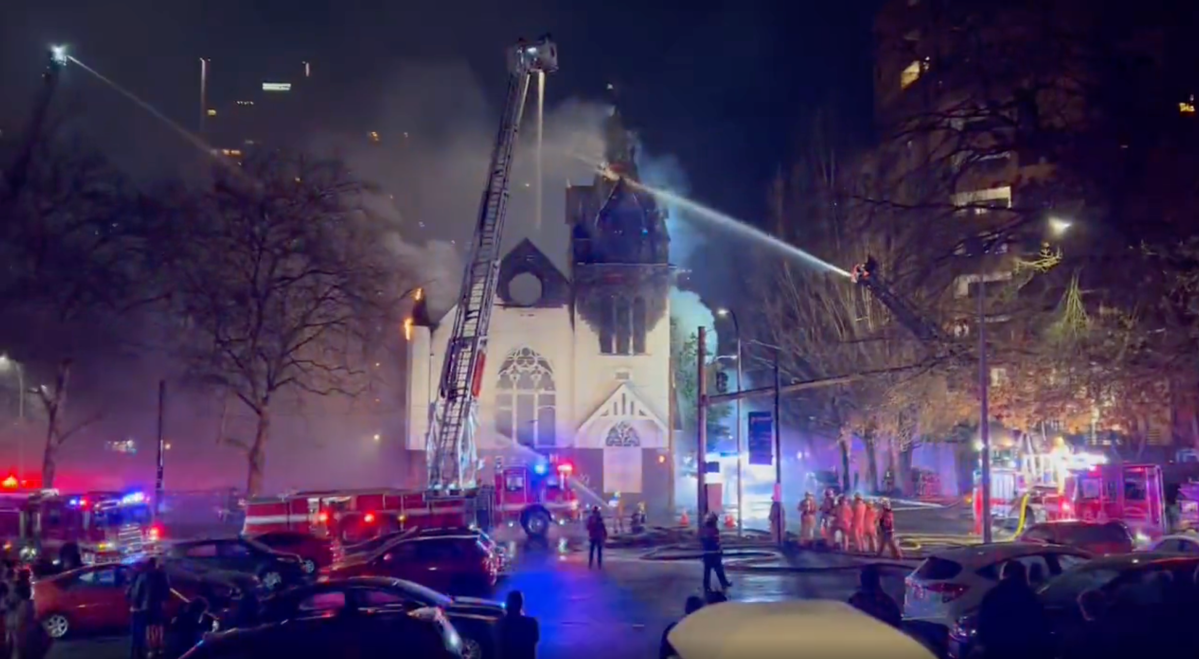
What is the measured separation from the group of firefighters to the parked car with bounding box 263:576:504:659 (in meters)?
17.1

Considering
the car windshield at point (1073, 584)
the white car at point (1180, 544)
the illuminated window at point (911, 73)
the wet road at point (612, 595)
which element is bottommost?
the wet road at point (612, 595)

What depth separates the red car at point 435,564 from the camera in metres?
22.4

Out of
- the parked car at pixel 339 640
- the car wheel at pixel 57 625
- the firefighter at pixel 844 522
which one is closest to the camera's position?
the parked car at pixel 339 640

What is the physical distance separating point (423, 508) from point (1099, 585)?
77.6 ft

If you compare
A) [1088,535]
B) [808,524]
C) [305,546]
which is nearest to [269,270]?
[305,546]

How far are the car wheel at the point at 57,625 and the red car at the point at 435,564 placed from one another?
4817 millimetres

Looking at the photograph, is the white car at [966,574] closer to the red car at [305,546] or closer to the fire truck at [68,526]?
the red car at [305,546]

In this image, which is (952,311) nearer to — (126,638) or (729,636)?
(126,638)

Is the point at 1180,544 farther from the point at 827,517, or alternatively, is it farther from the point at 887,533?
the point at 827,517

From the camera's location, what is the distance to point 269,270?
44.5 m

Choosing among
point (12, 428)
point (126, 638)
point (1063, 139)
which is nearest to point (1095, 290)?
point (1063, 139)

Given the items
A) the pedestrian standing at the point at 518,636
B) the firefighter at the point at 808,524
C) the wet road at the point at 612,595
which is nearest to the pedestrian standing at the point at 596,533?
the wet road at the point at 612,595

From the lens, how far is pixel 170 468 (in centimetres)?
5981

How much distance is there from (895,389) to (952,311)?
12684 millimetres
